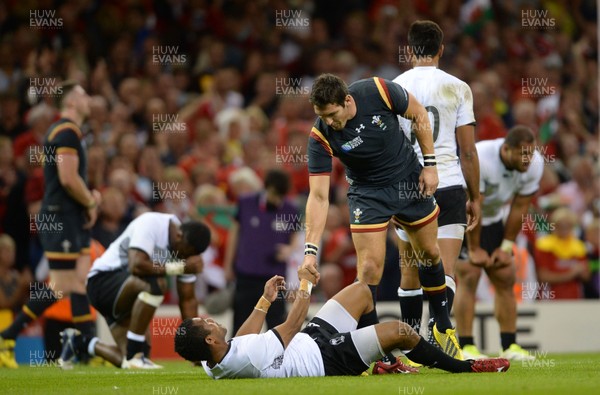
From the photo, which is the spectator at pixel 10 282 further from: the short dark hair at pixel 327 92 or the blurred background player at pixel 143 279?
the short dark hair at pixel 327 92

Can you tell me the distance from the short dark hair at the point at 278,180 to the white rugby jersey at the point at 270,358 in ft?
16.9

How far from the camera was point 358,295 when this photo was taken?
8906 millimetres

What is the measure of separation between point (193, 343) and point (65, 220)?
14.0 feet

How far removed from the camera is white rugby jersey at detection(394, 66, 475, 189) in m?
9.82

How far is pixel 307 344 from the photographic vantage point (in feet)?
28.4

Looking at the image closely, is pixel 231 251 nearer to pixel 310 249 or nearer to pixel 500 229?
pixel 500 229

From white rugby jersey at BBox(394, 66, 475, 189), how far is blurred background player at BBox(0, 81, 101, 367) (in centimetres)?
396

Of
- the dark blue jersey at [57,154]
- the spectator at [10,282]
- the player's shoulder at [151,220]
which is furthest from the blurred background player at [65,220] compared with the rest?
the spectator at [10,282]

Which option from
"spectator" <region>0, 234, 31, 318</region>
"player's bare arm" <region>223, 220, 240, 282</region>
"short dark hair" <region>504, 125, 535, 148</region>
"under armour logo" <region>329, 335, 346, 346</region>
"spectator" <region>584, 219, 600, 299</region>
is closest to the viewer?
"under armour logo" <region>329, 335, 346, 346</region>

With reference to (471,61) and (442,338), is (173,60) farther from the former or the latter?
(442,338)

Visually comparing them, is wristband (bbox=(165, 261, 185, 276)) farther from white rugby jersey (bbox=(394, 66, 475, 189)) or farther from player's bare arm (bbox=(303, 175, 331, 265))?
white rugby jersey (bbox=(394, 66, 475, 189))

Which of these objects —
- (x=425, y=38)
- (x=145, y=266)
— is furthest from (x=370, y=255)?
(x=145, y=266)

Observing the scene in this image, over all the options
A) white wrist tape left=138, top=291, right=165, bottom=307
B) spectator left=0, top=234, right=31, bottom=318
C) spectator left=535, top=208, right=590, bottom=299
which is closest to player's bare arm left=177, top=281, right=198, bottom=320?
white wrist tape left=138, top=291, right=165, bottom=307

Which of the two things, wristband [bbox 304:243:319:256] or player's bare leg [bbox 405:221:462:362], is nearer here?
wristband [bbox 304:243:319:256]
